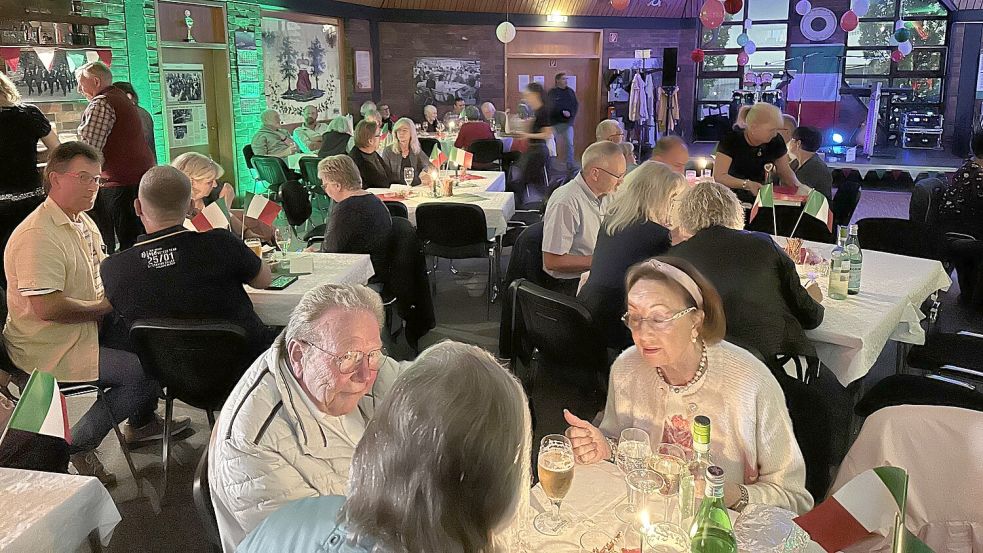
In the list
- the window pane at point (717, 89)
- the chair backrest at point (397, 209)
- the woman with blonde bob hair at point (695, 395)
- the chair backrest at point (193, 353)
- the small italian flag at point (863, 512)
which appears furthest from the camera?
the window pane at point (717, 89)

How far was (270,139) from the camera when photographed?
923 centimetres

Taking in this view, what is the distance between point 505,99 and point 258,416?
13700 mm

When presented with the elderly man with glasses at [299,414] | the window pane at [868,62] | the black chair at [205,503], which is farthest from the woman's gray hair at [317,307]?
the window pane at [868,62]

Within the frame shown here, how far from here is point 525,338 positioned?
12.2 feet

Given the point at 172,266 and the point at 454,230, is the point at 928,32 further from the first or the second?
the point at 172,266

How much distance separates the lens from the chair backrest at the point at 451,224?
5.73 m

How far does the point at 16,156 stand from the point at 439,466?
460cm

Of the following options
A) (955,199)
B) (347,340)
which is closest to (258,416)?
(347,340)

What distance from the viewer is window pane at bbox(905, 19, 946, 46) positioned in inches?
578

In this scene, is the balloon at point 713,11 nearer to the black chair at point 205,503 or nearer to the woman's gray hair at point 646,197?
the woman's gray hair at point 646,197

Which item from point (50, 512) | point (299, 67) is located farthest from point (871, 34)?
point (50, 512)

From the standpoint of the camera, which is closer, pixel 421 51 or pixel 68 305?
pixel 68 305

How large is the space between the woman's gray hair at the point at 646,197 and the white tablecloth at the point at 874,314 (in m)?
0.82

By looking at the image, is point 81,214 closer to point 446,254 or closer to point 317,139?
point 446,254
